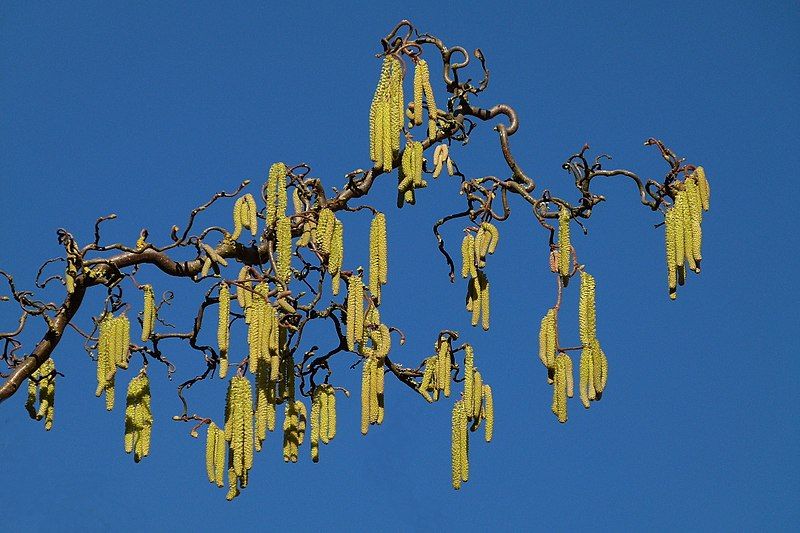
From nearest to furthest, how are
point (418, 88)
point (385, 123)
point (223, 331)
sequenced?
point (223, 331) → point (385, 123) → point (418, 88)

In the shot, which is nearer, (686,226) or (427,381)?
(686,226)

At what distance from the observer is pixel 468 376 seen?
41.6 feet

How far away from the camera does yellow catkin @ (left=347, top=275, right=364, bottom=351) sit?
12.4 meters

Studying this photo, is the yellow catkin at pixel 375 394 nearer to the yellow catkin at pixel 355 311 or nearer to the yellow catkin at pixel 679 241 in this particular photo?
the yellow catkin at pixel 355 311

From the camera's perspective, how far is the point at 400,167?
12922 mm

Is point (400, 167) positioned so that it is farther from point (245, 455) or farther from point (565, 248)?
point (245, 455)

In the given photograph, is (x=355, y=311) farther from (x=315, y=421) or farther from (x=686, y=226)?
(x=686, y=226)

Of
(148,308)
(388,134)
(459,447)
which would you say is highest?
(388,134)

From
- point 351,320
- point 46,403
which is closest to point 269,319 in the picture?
point 351,320

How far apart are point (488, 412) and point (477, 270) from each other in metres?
0.89

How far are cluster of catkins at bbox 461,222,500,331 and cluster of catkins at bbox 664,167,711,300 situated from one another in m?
1.09

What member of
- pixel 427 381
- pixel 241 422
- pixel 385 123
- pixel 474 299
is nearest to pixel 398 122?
pixel 385 123

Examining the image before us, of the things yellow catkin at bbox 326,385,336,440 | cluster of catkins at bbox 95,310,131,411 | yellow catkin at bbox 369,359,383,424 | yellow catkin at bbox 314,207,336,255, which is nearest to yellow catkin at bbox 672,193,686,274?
yellow catkin at bbox 369,359,383,424

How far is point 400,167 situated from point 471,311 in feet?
3.39
